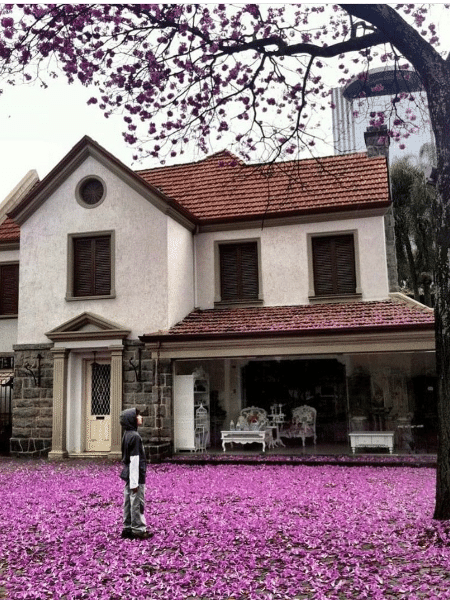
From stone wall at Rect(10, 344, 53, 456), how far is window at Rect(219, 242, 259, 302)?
5.20 metres

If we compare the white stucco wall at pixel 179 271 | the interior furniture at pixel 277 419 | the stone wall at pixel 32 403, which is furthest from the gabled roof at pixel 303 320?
the stone wall at pixel 32 403

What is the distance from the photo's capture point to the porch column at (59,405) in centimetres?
1661

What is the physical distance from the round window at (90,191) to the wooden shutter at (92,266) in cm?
105

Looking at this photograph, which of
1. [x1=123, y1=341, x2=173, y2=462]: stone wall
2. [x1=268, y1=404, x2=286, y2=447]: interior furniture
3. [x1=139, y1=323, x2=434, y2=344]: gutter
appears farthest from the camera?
[x1=268, y1=404, x2=286, y2=447]: interior furniture

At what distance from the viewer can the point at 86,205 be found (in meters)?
17.5

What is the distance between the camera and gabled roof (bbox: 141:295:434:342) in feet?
48.4

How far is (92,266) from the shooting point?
17.3m

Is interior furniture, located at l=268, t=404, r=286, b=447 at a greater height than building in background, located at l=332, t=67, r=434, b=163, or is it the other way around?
building in background, located at l=332, t=67, r=434, b=163

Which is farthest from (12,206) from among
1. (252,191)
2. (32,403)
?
(252,191)

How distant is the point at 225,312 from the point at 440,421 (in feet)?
32.6

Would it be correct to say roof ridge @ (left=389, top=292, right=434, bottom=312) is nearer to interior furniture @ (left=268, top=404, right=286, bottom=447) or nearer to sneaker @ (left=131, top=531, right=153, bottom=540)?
interior furniture @ (left=268, top=404, right=286, bottom=447)

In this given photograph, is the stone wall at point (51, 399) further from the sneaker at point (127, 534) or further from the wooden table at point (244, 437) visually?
the sneaker at point (127, 534)

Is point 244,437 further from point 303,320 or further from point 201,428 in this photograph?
point 303,320

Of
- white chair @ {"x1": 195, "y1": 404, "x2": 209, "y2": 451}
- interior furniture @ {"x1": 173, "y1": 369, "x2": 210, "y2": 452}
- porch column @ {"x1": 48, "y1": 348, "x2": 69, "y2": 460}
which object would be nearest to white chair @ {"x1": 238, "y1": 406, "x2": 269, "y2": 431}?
white chair @ {"x1": 195, "y1": 404, "x2": 209, "y2": 451}
